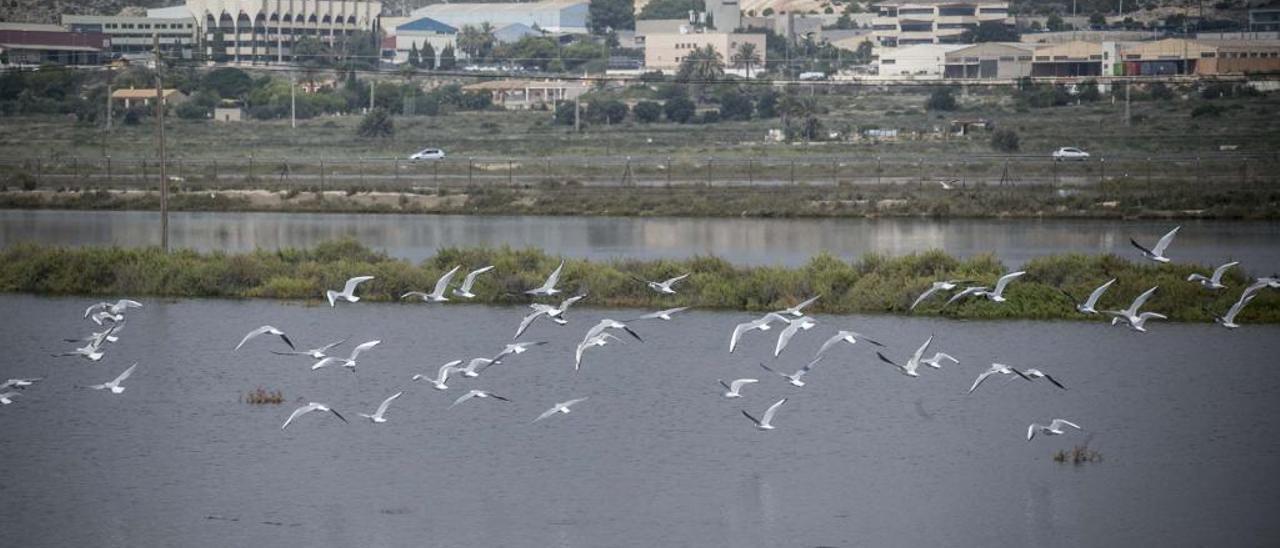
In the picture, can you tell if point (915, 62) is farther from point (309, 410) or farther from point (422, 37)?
point (309, 410)

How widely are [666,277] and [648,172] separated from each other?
4013cm

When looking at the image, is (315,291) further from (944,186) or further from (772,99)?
(772,99)

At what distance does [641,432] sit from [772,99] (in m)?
89.3

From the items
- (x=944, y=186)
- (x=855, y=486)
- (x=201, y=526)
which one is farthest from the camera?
(x=944, y=186)

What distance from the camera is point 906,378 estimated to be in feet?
104

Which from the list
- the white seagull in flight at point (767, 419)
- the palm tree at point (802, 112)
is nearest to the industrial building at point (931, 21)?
the palm tree at point (802, 112)

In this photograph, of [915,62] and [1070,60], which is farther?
[915,62]

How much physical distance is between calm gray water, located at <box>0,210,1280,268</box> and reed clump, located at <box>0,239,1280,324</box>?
6.85m

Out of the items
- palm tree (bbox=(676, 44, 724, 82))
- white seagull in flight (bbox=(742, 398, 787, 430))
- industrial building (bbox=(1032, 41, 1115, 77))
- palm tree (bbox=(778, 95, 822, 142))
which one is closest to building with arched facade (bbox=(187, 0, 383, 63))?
A: palm tree (bbox=(676, 44, 724, 82))

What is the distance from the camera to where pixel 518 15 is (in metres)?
174

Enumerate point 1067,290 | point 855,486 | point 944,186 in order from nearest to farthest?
1. point 855,486
2. point 1067,290
3. point 944,186

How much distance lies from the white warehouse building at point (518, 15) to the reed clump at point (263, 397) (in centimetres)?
13820

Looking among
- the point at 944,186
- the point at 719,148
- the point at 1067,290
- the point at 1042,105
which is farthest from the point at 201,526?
the point at 1042,105

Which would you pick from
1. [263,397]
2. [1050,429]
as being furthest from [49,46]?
[1050,429]
